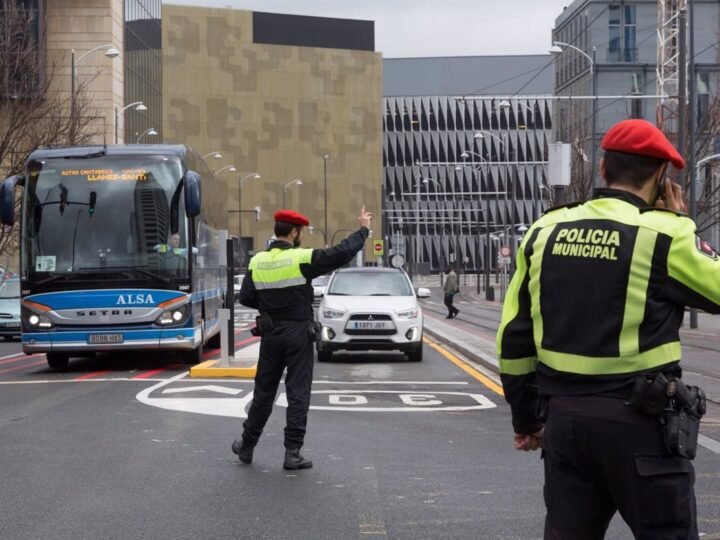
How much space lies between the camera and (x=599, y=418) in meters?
3.91

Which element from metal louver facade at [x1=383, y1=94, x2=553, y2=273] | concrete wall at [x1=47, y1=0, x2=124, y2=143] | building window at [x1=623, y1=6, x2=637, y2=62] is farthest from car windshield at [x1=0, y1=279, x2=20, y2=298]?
metal louver facade at [x1=383, y1=94, x2=553, y2=273]

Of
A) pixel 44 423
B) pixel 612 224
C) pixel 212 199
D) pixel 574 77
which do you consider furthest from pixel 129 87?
pixel 612 224

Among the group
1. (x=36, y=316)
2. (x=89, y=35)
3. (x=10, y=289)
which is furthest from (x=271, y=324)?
(x=89, y=35)

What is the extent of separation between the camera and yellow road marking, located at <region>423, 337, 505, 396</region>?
53.5ft

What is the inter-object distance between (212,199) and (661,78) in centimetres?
3350

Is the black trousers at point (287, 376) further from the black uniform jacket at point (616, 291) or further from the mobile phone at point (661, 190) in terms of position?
the mobile phone at point (661, 190)

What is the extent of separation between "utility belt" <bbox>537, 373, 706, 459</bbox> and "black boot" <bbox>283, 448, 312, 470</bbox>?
529cm

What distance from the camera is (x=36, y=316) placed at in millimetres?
18859

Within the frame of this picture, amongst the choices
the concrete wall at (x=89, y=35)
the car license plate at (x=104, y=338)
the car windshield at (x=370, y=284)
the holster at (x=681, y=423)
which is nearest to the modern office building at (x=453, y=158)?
the concrete wall at (x=89, y=35)

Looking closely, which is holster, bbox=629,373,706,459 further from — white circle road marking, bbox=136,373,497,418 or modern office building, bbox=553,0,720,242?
modern office building, bbox=553,0,720,242

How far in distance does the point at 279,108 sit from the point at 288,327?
108328 millimetres

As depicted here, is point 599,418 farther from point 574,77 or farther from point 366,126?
point 366,126

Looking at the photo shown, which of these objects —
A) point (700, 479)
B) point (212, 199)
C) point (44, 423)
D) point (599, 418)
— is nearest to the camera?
point (599, 418)

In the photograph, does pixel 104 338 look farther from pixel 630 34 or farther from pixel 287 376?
pixel 630 34
